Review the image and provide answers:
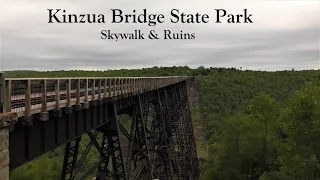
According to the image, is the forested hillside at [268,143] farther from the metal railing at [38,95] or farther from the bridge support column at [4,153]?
the bridge support column at [4,153]

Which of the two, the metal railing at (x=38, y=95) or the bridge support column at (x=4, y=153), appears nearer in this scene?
the bridge support column at (x=4, y=153)

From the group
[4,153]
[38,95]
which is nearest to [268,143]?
[38,95]

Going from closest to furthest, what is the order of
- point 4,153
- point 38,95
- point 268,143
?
1. point 4,153
2. point 38,95
3. point 268,143

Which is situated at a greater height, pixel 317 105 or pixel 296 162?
pixel 317 105

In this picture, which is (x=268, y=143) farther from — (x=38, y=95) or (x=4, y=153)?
(x=4, y=153)

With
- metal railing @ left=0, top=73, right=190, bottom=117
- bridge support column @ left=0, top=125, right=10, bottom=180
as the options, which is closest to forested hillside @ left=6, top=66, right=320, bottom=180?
metal railing @ left=0, top=73, right=190, bottom=117

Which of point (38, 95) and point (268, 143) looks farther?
point (268, 143)

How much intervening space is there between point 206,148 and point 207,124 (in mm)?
11728

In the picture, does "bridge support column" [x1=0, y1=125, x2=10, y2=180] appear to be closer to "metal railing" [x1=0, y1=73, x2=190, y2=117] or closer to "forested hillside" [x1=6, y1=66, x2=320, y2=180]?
"metal railing" [x1=0, y1=73, x2=190, y2=117]

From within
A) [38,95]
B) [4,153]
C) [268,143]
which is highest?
[38,95]

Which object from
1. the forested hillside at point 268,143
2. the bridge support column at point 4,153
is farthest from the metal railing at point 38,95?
the forested hillside at point 268,143

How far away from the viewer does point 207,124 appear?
6469 cm

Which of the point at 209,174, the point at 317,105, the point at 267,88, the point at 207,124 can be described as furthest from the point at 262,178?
the point at 267,88

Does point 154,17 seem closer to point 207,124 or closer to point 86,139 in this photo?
point 207,124
